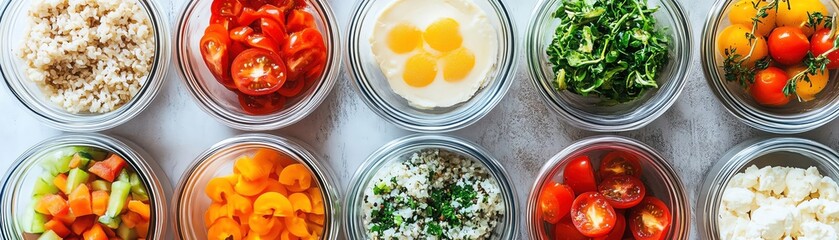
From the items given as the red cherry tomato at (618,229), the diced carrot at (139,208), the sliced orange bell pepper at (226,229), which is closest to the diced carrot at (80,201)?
Result: the diced carrot at (139,208)

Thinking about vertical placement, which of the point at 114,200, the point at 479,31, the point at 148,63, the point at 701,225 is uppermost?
the point at 479,31

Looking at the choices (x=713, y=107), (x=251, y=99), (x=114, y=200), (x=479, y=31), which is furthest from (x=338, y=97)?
(x=713, y=107)

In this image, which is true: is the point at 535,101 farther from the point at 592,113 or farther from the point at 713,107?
the point at 713,107

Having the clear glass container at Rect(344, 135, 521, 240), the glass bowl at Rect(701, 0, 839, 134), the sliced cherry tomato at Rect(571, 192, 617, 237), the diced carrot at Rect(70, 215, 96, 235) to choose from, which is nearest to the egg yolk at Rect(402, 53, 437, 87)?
the clear glass container at Rect(344, 135, 521, 240)

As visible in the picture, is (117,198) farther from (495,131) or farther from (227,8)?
(495,131)

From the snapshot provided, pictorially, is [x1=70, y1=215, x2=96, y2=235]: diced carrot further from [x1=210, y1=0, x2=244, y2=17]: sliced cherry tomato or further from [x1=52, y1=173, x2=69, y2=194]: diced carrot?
[x1=210, y1=0, x2=244, y2=17]: sliced cherry tomato

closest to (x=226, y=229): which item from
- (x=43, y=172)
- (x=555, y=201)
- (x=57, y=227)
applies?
(x=57, y=227)
